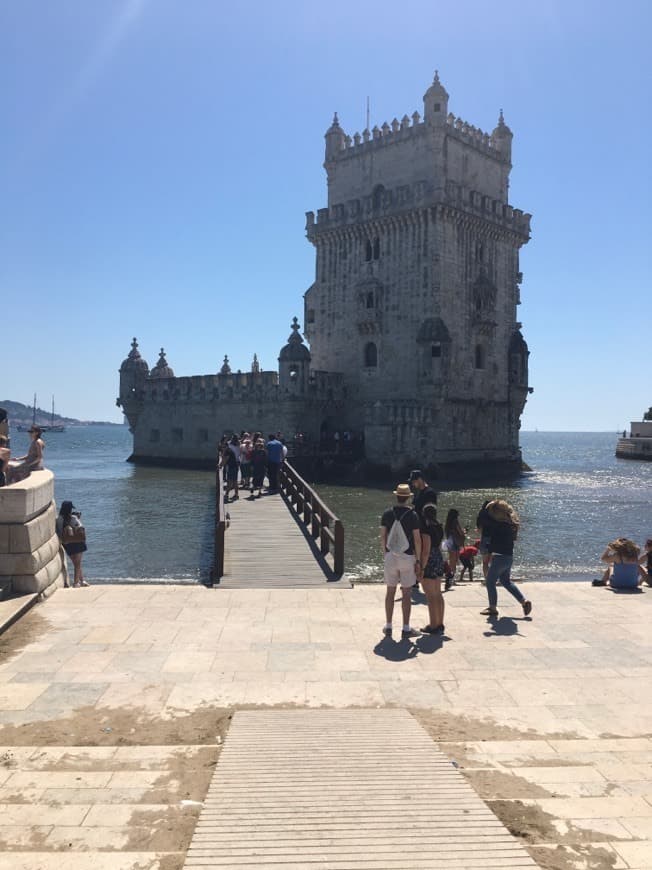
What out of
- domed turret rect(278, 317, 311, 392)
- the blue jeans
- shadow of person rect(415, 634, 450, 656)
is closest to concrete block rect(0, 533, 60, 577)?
shadow of person rect(415, 634, 450, 656)

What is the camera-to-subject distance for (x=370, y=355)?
45.3 m

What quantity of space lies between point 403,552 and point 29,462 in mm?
6077

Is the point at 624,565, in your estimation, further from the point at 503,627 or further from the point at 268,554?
the point at 268,554

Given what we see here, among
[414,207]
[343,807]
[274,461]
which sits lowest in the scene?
[343,807]

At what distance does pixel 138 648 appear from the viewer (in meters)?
8.22

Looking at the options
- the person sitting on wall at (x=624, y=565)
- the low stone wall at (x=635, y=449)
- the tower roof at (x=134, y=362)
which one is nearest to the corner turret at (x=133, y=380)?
the tower roof at (x=134, y=362)

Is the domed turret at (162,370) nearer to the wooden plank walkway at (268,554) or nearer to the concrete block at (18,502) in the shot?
the wooden plank walkway at (268,554)

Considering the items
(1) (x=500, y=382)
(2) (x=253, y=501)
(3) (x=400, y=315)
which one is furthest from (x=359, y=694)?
(1) (x=500, y=382)

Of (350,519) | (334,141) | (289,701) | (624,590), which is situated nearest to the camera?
(289,701)

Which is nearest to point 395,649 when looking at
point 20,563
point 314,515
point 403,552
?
point 403,552

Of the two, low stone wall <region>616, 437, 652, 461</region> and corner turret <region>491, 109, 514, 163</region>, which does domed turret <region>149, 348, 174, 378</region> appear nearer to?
corner turret <region>491, 109, 514, 163</region>

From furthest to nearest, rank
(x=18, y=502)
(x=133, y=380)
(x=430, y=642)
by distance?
(x=133, y=380), (x=18, y=502), (x=430, y=642)

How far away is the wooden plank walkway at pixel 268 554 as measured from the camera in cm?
1239

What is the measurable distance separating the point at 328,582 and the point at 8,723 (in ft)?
21.9
